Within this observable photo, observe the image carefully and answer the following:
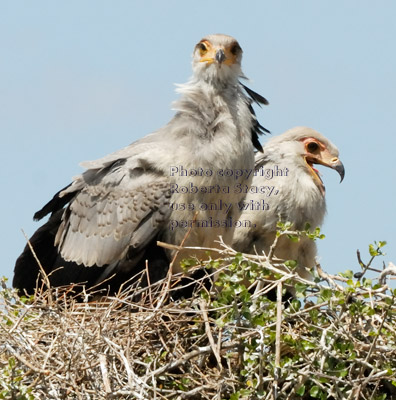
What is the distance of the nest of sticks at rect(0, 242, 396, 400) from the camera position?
693cm

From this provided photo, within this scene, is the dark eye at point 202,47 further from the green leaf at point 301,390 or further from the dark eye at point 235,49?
the green leaf at point 301,390

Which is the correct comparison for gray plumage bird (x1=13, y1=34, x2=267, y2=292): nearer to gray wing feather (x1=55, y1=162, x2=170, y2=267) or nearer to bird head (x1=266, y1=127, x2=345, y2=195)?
gray wing feather (x1=55, y1=162, x2=170, y2=267)

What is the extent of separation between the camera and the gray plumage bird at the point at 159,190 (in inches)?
337

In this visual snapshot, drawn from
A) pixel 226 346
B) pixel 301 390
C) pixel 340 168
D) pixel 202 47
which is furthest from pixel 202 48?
pixel 301 390

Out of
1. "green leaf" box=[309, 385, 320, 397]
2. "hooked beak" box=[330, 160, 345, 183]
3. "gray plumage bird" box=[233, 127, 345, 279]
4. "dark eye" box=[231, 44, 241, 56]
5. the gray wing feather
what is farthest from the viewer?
"hooked beak" box=[330, 160, 345, 183]

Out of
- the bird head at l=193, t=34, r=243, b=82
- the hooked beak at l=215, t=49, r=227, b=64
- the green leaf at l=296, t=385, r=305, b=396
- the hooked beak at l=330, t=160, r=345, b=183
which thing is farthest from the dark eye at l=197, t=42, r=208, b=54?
the green leaf at l=296, t=385, r=305, b=396

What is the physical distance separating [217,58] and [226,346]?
252 centimetres

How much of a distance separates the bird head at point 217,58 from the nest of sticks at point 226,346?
1.82m

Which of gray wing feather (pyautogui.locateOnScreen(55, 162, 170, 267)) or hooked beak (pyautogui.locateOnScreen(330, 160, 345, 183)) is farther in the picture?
hooked beak (pyautogui.locateOnScreen(330, 160, 345, 183))

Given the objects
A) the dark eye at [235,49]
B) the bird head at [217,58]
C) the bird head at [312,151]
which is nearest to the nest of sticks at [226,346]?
the bird head at [217,58]

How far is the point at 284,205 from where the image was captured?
9797mm

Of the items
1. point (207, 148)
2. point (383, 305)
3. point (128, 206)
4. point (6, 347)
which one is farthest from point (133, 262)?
point (383, 305)

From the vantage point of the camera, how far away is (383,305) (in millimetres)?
7035

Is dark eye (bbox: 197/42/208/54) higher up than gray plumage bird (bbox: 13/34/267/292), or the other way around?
dark eye (bbox: 197/42/208/54)
